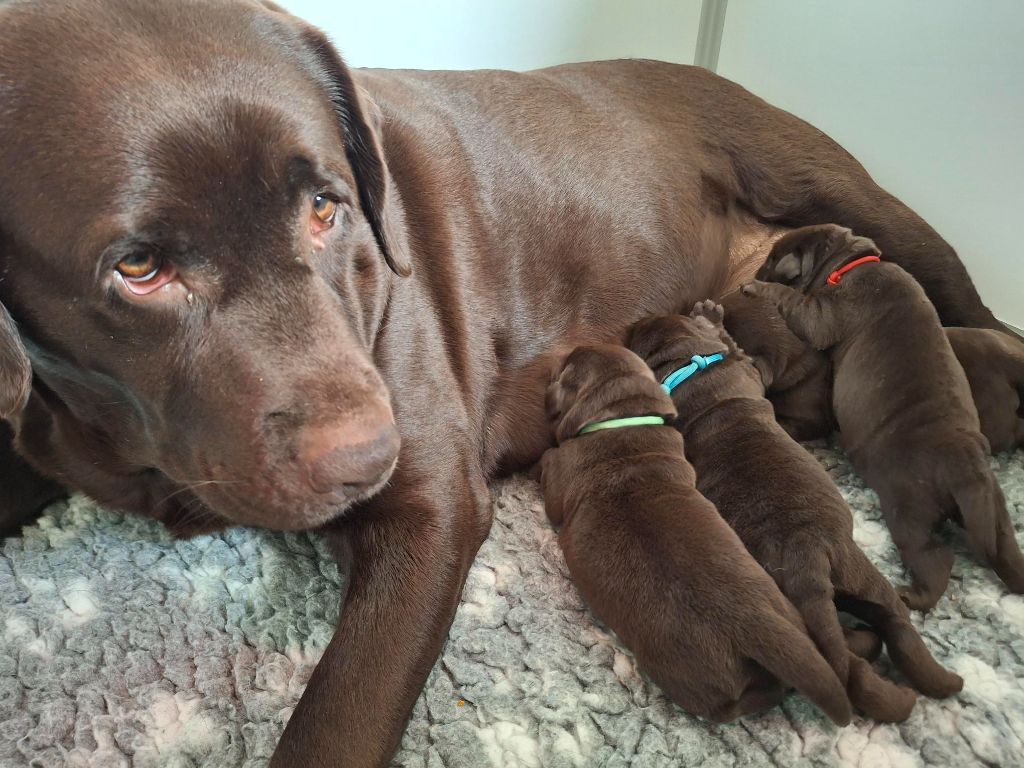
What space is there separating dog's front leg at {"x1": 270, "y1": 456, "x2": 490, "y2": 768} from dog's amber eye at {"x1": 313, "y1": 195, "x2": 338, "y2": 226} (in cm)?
43

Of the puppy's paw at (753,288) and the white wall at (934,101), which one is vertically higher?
the white wall at (934,101)

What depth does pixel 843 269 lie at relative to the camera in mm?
1963

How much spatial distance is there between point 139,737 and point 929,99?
7.55 feet

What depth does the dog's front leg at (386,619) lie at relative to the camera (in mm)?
1234

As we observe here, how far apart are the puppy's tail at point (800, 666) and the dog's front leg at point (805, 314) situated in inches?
34.5

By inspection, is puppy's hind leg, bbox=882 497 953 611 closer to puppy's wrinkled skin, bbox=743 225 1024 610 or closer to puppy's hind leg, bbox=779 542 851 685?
puppy's wrinkled skin, bbox=743 225 1024 610

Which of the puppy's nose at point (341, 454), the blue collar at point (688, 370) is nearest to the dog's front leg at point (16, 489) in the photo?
the puppy's nose at point (341, 454)

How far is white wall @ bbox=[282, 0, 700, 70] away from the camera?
8.18ft

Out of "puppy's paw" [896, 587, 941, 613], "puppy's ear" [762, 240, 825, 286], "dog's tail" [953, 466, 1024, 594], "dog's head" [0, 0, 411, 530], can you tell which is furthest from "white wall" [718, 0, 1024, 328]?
"dog's head" [0, 0, 411, 530]

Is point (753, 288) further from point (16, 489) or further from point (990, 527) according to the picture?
point (16, 489)

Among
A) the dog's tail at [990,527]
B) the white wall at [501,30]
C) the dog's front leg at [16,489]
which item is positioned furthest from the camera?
the white wall at [501,30]

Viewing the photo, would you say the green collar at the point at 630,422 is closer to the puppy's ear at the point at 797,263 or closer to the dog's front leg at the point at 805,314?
the dog's front leg at the point at 805,314

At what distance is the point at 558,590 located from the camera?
158 centimetres

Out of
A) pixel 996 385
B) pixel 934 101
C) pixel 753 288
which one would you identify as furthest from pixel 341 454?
pixel 934 101
